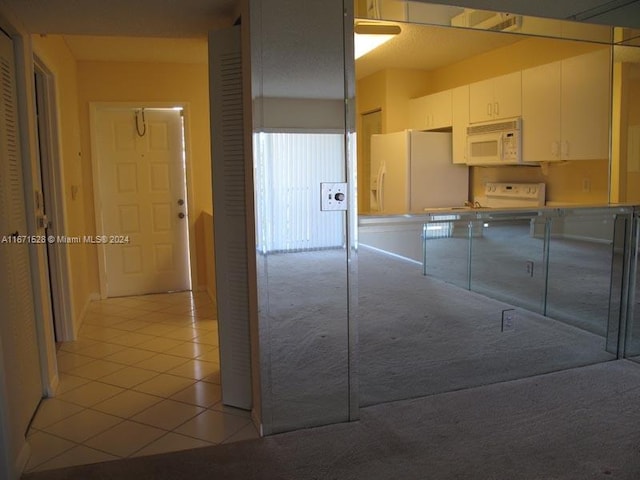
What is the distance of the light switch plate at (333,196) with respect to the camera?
251 cm

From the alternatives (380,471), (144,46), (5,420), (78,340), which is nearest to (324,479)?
(380,471)

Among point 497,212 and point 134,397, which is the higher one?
point 497,212

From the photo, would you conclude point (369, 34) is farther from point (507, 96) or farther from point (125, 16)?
point (507, 96)

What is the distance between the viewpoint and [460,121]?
472cm

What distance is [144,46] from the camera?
4.60 m

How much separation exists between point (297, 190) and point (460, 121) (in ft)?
8.95

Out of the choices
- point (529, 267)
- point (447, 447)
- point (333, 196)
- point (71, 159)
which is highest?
point (71, 159)

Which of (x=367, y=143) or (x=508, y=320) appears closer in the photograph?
(x=508, y=320)

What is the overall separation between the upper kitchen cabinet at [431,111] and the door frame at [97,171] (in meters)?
2.24

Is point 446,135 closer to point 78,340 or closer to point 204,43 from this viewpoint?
point 204,43

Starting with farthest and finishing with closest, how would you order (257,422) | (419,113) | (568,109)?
(419,113)
(568,109)
(257,422)

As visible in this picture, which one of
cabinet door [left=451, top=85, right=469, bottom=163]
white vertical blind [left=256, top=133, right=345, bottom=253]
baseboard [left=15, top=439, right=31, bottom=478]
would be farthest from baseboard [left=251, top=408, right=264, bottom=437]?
cabinet door [left=451, top=85, right=469, bottom=163]

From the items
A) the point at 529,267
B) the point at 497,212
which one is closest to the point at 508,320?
the point at 529,267

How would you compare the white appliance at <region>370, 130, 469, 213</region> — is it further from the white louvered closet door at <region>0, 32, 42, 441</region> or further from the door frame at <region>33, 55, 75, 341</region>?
the white louvered closet door at <region>0, 32, 42, 441</region>
